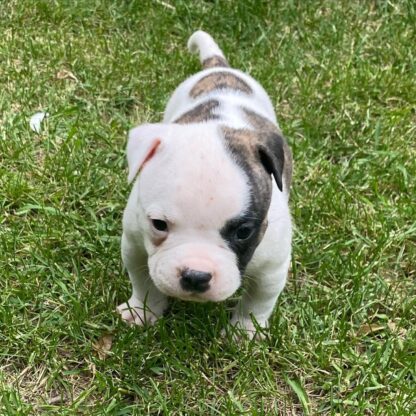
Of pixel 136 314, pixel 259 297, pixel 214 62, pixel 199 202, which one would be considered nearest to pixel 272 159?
pixel 199 202

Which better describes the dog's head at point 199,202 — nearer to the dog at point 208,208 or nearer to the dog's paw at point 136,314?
the dog at point 208,208

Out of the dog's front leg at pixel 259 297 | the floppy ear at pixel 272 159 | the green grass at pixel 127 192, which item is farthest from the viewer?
the green grass at pixel 127 192

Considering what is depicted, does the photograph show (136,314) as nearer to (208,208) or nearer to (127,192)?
(127,192)

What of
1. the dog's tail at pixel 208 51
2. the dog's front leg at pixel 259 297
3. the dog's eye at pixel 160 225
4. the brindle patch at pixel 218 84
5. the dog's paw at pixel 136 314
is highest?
the dog's eye at pixel 160 225

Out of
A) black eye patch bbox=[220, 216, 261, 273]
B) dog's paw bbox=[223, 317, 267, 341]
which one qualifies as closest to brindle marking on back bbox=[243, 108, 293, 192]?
black eye patch bbox=[220, 216, 261, 273]

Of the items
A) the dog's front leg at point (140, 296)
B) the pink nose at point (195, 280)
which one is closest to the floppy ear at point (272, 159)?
the pink nose at point (195, 280)

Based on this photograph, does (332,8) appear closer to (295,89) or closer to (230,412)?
(295,89)
